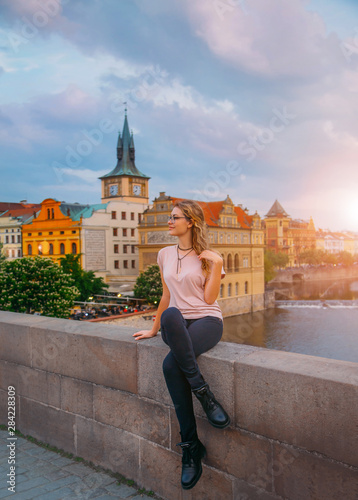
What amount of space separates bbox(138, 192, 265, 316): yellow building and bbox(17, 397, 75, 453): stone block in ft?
143

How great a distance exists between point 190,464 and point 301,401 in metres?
0.88

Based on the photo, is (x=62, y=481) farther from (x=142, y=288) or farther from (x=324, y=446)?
(x=142, y=288)

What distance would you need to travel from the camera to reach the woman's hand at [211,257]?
317 centimetres

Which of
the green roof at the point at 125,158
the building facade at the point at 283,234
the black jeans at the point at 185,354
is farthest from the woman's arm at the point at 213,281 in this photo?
the building facade at the point at 283,234

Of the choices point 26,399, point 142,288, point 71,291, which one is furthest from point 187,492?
point 142,288

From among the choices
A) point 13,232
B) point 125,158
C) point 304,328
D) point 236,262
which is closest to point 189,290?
point 304,328

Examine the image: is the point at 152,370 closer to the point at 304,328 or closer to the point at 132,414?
the point at 132,414

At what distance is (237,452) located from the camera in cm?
288

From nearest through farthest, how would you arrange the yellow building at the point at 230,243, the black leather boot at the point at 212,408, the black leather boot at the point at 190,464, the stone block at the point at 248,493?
the stone block at the point at 248,493
the black leather boot at the point at 212,408
the black leather boot at the point at 190,464
the yellow building at the point at 230,243

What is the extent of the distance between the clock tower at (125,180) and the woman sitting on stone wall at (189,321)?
67.5m

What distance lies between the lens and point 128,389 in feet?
11.6

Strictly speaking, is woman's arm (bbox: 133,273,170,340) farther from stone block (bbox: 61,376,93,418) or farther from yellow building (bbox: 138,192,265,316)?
yellow building (bbox: 138,192,265,316)

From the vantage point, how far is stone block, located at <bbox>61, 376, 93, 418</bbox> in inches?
150

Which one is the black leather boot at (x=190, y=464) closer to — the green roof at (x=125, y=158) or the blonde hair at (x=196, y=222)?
the blonde hair at (x=196, y=222)
